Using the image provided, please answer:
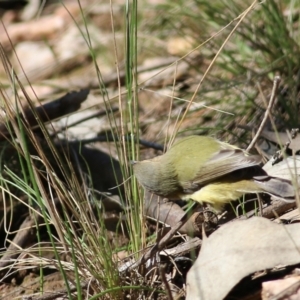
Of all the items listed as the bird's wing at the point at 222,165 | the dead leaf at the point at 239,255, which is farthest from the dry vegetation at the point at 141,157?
the bird's wing at the point at 222,165

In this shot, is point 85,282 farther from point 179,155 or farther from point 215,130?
point 215,130

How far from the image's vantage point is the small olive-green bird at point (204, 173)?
103 inches

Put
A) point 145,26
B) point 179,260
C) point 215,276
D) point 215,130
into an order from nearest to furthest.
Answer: point 215,276 < point 179,260 < point 215,130 < point 145,26

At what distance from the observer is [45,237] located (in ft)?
10.2

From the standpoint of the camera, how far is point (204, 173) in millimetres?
2762

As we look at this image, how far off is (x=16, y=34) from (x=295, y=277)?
15.6 ft

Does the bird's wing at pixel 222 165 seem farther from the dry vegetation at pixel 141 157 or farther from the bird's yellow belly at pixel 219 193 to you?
the dry vegetation at pixel 141 157

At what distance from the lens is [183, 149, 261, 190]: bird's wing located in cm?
257

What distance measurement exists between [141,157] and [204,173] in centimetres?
64

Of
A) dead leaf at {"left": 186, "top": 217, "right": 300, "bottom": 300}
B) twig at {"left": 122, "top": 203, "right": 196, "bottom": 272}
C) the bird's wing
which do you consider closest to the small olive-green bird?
the bird's wing

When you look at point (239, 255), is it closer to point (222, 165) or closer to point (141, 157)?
point (222, 165)

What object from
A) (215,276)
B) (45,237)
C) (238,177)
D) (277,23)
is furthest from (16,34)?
(215,276)

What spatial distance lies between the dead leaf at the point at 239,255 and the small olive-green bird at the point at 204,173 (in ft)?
1.34

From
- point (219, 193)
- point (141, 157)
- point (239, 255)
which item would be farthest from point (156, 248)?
point (141, 157)
